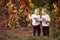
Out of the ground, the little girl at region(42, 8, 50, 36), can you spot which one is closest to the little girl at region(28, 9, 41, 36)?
the little girl at region(42, 8, 50, 36)

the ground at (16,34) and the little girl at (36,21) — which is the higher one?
the little girl at (36,21)

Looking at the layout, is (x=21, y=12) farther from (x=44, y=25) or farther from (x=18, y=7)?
(x=44, y=25)

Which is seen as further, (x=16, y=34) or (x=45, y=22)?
(x=16, y=34)

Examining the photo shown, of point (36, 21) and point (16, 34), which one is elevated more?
point (36, 21)

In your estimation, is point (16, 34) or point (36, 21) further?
point (16, 34)

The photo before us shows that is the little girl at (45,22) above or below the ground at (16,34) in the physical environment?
above

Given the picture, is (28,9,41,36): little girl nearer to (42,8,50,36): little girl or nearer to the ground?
(42,8,50,36): little girl

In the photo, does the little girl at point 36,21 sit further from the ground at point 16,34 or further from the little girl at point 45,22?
the ground at point 16,34

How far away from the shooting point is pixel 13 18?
9.64 metres

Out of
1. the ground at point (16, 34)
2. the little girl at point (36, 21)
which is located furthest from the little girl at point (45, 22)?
the ground at point (16, 34)

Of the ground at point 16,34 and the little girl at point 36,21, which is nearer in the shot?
the ground at point 16,34

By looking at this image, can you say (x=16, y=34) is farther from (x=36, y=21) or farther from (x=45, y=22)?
(x=45, y=22)

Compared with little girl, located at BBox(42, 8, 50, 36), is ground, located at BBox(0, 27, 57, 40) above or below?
below

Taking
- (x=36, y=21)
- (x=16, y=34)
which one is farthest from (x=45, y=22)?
(x=16, y=34)
